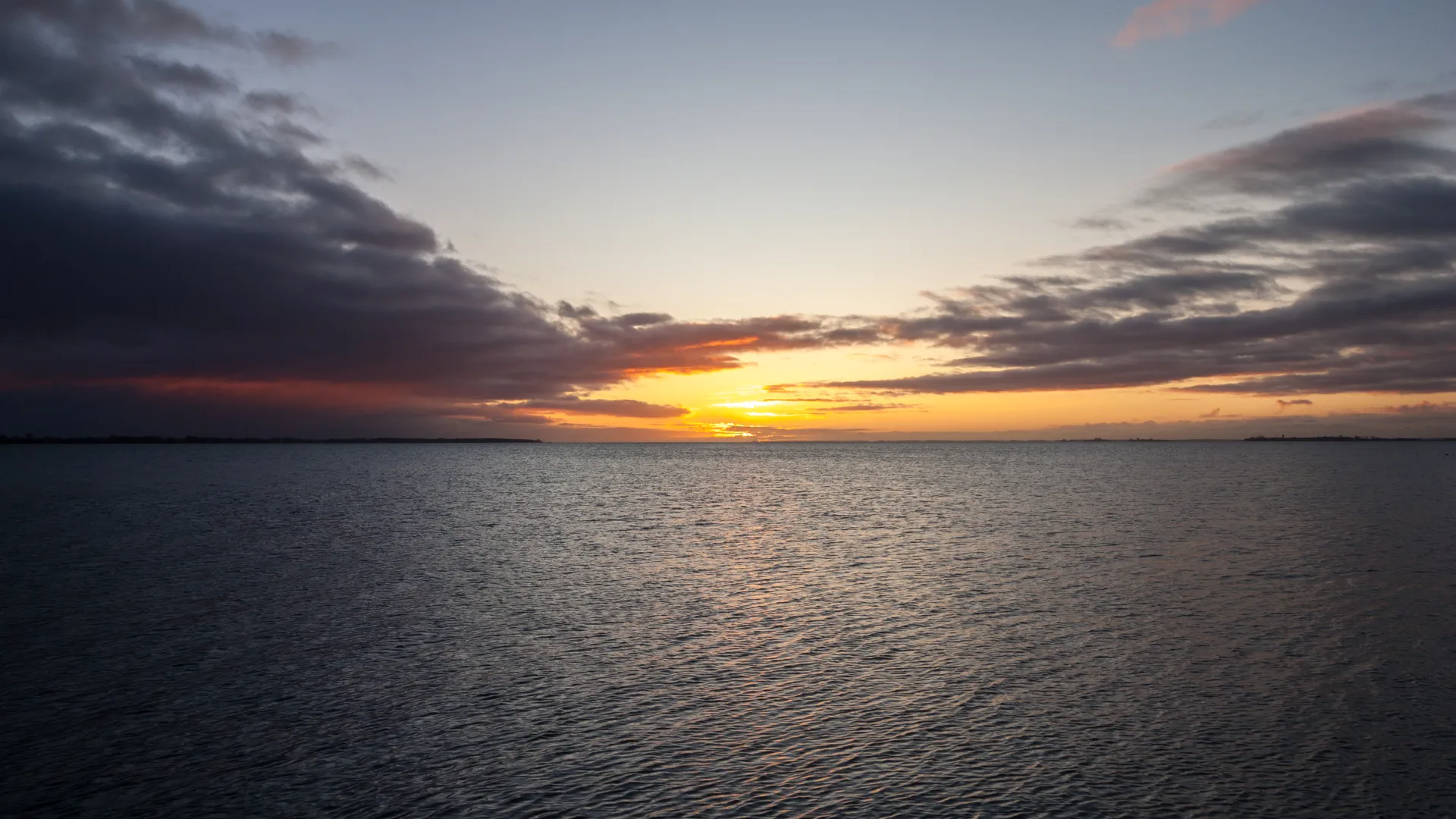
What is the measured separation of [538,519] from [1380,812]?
2763 inches

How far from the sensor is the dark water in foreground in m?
17.6

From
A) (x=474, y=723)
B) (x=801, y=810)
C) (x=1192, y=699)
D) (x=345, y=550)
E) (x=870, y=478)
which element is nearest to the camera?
(x=801, y=810)

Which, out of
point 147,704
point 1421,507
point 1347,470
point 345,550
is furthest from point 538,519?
point 1347,470

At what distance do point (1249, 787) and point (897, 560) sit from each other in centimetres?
3239

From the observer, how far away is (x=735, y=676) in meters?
26.0

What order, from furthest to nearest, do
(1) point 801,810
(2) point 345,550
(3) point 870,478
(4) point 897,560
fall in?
(3) point 870,478, (2) point 345,550, (4) point 897,560, (1) point 801,810

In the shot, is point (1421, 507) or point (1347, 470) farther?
point (1347, 470)

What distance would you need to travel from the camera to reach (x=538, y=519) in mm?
79562

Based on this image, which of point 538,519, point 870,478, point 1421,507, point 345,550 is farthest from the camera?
point 870,478

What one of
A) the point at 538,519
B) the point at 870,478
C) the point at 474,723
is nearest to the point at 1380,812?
the point at 474,723

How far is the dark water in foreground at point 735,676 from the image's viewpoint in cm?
1761

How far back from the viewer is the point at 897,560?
49844 millimetres

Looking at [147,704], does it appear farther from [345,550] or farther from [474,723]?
[345,550]

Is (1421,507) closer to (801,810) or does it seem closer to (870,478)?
(870,478)
